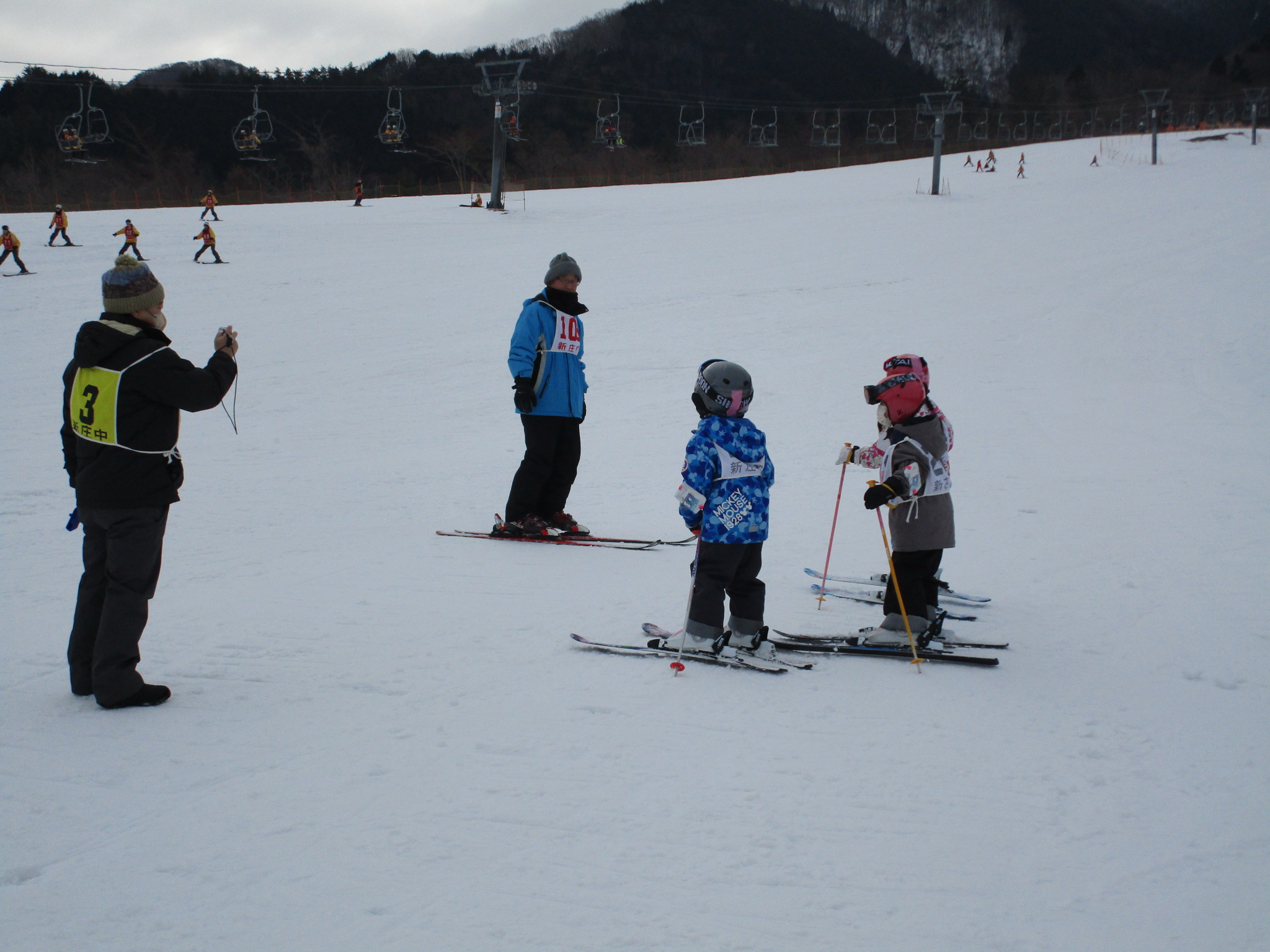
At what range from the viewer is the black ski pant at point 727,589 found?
3625 mm

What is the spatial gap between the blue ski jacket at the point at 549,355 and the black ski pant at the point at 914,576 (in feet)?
7.90

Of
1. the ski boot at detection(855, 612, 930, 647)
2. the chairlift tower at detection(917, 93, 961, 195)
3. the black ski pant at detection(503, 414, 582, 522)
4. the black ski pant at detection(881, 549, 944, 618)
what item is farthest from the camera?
the chairlift tower at detection(917, 93, 961, 195)

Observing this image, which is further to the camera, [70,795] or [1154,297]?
[1154,297]

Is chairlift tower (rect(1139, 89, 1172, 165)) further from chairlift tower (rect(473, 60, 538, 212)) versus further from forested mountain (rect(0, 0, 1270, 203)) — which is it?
chairlift tower (rect(473, 60, 538, 212))

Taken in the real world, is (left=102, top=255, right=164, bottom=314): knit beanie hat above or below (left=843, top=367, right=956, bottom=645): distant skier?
above

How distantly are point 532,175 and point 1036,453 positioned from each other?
173 ft

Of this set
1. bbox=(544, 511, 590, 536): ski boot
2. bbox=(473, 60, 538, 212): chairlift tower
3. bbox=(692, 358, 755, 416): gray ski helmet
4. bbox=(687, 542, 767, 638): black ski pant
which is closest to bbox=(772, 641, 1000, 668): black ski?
bbox=(687, 542, 767, 638): black ski pant

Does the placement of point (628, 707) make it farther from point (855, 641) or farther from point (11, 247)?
point (11, 247)

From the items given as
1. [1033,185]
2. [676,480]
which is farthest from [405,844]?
[1033,185]

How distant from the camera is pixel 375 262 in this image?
62.7 feet

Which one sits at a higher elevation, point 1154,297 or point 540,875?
point 1154,297

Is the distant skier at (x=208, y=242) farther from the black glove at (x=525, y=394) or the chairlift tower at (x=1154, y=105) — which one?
the chairlift tower at (x=1154, y=105)

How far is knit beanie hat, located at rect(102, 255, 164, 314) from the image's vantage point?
301 centimetres

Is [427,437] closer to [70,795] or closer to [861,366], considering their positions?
[861,366]
